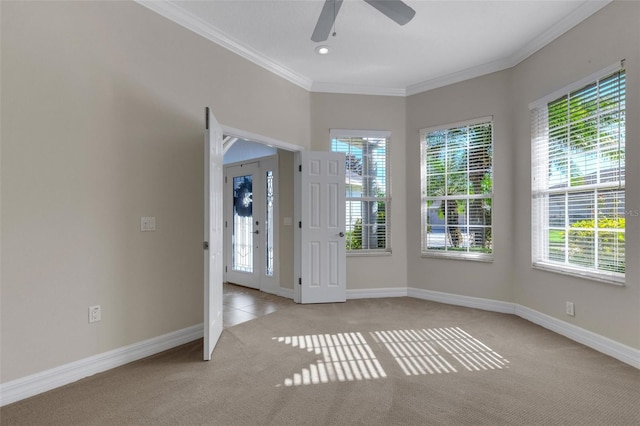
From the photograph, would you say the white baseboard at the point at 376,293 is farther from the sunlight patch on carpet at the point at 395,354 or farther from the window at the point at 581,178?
the window at the point at 581,178

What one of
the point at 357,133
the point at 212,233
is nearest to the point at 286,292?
the point at 212,233

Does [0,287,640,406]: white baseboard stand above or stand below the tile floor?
above

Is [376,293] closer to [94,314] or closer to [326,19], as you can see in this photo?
[94,314]

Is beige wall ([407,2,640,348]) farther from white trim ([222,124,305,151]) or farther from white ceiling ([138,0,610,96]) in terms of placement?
white trim ([222,124,305,151])

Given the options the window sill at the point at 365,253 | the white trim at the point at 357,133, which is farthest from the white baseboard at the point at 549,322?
the white trim at the point at 357,133

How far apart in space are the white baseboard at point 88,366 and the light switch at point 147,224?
3.03 feet

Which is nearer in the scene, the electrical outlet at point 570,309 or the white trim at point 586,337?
the white trim at point 586,337

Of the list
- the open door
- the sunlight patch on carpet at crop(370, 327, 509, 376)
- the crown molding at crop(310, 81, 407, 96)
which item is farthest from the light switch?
the crown molding at crop(310, 81, 407, 96)

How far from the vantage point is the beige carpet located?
1915 millimetres

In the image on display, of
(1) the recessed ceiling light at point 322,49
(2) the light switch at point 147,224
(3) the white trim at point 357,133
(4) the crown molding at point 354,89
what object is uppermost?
(1) the recessed ceiling light at point 322,49

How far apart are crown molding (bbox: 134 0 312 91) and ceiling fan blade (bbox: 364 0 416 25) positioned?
172cm

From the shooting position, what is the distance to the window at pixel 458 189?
13.8 ft

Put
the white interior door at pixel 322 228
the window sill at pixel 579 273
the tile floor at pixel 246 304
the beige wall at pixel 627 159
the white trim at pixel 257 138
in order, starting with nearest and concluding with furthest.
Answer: the beige wall at pixel 627 159
the window sill at pixel 579 273
the white trim at pixel 257 138
the tile floor at pixel 246 304
the white interior door at pixel 322 228

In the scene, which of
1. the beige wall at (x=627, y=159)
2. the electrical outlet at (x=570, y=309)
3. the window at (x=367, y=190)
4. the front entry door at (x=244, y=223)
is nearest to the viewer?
the beige wall at (x=627, y=159)
